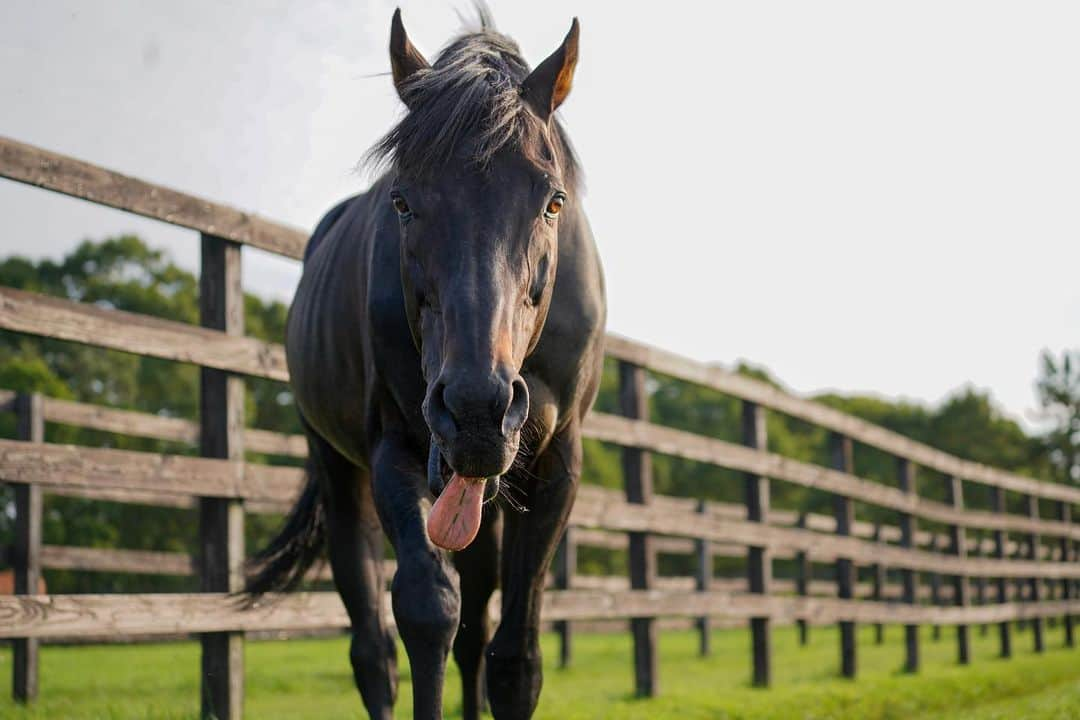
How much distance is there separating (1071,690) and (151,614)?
4.97m

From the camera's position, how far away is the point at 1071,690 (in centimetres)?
612

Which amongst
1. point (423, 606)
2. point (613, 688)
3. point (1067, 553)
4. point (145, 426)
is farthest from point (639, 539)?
point (1067, 553)

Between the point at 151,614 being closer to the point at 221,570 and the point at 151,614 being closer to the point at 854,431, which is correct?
the point at 221,570

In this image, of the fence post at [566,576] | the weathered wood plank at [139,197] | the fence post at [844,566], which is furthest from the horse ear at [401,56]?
the fence post at [844,566]

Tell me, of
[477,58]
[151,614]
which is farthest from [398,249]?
[151,614]

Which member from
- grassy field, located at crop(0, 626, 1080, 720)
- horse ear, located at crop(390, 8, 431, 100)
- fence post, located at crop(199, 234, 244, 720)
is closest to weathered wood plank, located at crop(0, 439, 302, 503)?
fence post, located at crop(199, 234, 244, 720)

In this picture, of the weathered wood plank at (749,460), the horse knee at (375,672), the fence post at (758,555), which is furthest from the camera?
the fence post at (758,555)

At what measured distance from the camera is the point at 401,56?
2861 millimetres

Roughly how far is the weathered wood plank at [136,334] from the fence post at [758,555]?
3768 mm

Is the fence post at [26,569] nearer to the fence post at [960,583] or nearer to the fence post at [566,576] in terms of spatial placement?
the fence post at [566,576]

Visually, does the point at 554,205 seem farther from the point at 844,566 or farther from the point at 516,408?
the point at 844,566

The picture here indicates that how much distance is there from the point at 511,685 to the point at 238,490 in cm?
167

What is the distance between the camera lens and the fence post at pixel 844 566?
793 centimetres

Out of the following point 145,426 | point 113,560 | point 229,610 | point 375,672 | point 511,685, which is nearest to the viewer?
point 511,685
